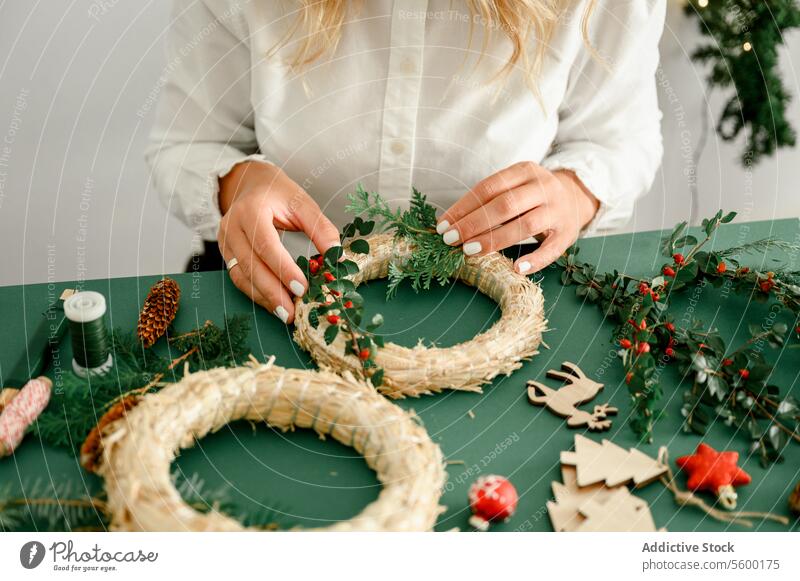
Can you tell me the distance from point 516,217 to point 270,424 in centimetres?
46

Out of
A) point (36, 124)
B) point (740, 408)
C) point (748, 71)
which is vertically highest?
point (748, 71)

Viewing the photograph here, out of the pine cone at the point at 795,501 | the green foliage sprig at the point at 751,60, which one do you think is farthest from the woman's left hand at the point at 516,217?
the green foliage sprig at the point at 751,60

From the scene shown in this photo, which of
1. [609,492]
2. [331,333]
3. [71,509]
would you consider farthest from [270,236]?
[609,492]

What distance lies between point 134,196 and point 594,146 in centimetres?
124

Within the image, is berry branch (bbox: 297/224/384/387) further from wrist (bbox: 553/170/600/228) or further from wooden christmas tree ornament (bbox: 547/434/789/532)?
wrist (bbox: 553/170/600/228)

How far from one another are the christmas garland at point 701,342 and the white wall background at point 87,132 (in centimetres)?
106

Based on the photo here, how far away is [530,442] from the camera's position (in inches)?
32.3

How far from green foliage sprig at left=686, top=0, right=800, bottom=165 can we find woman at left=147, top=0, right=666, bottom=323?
54 cm

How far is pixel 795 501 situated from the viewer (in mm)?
745
